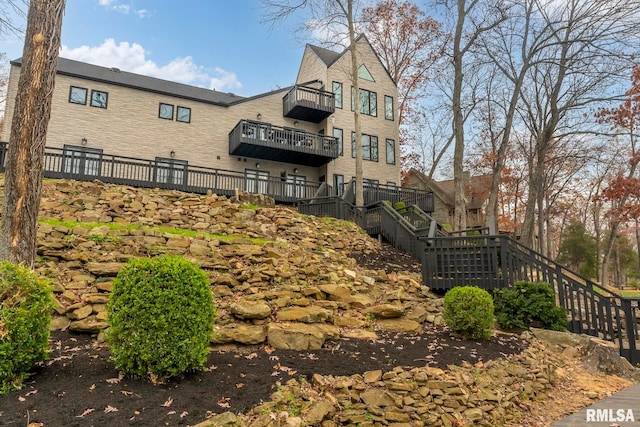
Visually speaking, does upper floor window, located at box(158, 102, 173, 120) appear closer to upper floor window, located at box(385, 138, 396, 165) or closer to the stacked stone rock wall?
the stacked stone rock wall

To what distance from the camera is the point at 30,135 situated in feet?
17.9

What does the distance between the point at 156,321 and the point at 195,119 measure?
16713 mm

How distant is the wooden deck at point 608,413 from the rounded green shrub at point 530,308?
215 cm

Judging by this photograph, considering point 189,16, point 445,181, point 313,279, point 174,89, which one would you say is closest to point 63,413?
point 313,279

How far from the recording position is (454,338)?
6535 mm

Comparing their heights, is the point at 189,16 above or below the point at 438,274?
above

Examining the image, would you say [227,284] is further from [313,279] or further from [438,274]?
[438,274]

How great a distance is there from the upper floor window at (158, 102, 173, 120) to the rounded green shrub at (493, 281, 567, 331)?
660 inches

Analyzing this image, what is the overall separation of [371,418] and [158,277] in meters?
2.81

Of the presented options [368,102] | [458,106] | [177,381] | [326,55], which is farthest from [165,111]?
[177,381]

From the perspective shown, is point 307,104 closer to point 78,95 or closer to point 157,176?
point 157,176

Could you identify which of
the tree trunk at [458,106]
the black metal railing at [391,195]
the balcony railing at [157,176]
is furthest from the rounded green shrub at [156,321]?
the black metal railing at [391,195]

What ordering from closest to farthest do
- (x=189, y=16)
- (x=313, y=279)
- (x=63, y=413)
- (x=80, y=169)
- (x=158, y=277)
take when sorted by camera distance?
(x=63, y=413), (x=158, y=277), (x=313, y=279), (x=189, y=16), (x=80, y=169)

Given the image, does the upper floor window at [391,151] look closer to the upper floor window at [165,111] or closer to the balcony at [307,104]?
the balcony at [307,104]
